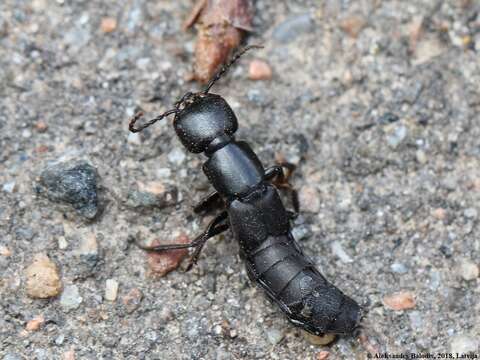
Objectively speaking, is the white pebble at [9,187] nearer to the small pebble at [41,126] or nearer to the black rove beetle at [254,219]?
the small pebble at [41,126]

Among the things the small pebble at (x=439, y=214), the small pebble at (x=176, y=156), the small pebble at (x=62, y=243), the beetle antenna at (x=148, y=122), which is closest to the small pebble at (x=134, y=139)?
the beetle antenna at (x=148, y=122)

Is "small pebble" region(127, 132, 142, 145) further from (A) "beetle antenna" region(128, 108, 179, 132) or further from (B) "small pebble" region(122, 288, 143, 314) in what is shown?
(B) "small pebble" region(122, 288, 143, 314)

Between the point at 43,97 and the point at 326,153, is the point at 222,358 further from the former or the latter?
the point at 43,97

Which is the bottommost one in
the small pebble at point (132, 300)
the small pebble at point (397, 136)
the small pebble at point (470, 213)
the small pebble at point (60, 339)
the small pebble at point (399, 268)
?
the small pebble at point (399, 268)

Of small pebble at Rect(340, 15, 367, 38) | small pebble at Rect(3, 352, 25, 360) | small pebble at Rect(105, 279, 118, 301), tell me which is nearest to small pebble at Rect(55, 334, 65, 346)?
small pebble at Rect(3, 352, 25, 360)

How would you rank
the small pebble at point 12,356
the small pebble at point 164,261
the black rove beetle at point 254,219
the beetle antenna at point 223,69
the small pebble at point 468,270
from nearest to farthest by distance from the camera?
the small pebble at point 12,356
the black rove beetle at point 254,219
the small pebble at point 164,261
the small pebble at point 468,270
the beetle antenna at point 223,69

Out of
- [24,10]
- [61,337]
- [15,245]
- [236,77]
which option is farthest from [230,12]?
[61,337]
